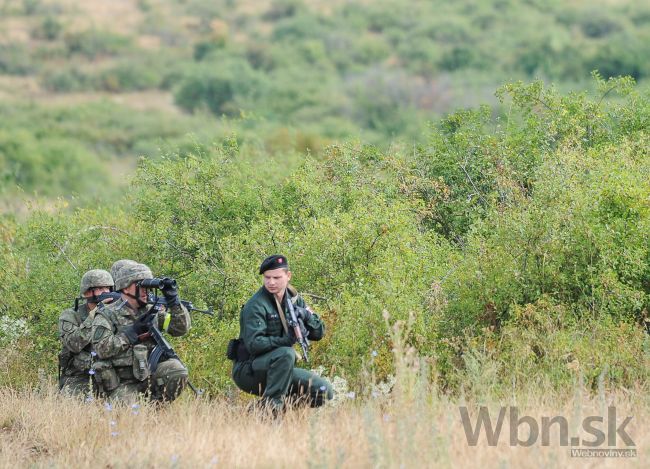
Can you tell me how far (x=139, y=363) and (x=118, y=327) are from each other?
344 millimetres

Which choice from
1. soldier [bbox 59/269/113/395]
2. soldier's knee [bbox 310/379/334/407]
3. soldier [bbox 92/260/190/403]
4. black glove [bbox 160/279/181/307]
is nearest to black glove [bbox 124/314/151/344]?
soldier [bbox 92/260/190/403]

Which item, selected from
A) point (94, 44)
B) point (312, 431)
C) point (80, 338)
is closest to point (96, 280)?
point (80, 338)

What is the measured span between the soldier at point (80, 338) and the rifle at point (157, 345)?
0.62 m

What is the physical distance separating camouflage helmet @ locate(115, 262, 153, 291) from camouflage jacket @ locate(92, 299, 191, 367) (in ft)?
0.50

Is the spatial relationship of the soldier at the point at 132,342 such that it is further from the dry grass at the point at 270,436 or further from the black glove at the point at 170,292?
the dry grass at the point at 270,436

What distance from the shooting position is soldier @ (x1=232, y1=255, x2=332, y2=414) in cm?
793

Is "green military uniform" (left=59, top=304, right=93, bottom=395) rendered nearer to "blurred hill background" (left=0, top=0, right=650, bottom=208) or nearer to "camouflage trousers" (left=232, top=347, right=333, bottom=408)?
"camouflage trousers" (left=232, top=347, right=333, bottom=408)

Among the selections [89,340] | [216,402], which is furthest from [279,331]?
[89,340]

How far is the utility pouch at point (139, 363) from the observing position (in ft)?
28.1

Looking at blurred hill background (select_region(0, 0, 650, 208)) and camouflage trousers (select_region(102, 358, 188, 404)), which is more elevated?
camouflage trousers (select_region(102, 358, 188, 404))

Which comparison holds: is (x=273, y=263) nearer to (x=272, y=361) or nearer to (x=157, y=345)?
(x=272, y=361)

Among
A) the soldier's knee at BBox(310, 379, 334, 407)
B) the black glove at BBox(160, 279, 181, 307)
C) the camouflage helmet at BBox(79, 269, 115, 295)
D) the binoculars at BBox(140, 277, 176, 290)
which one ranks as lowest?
the soldier's knee at BBox(310, 379, 334, 407)

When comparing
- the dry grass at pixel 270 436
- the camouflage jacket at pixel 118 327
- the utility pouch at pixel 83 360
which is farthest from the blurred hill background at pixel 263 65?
the dry grass at pixel 270 436

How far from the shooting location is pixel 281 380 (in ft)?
26.0
